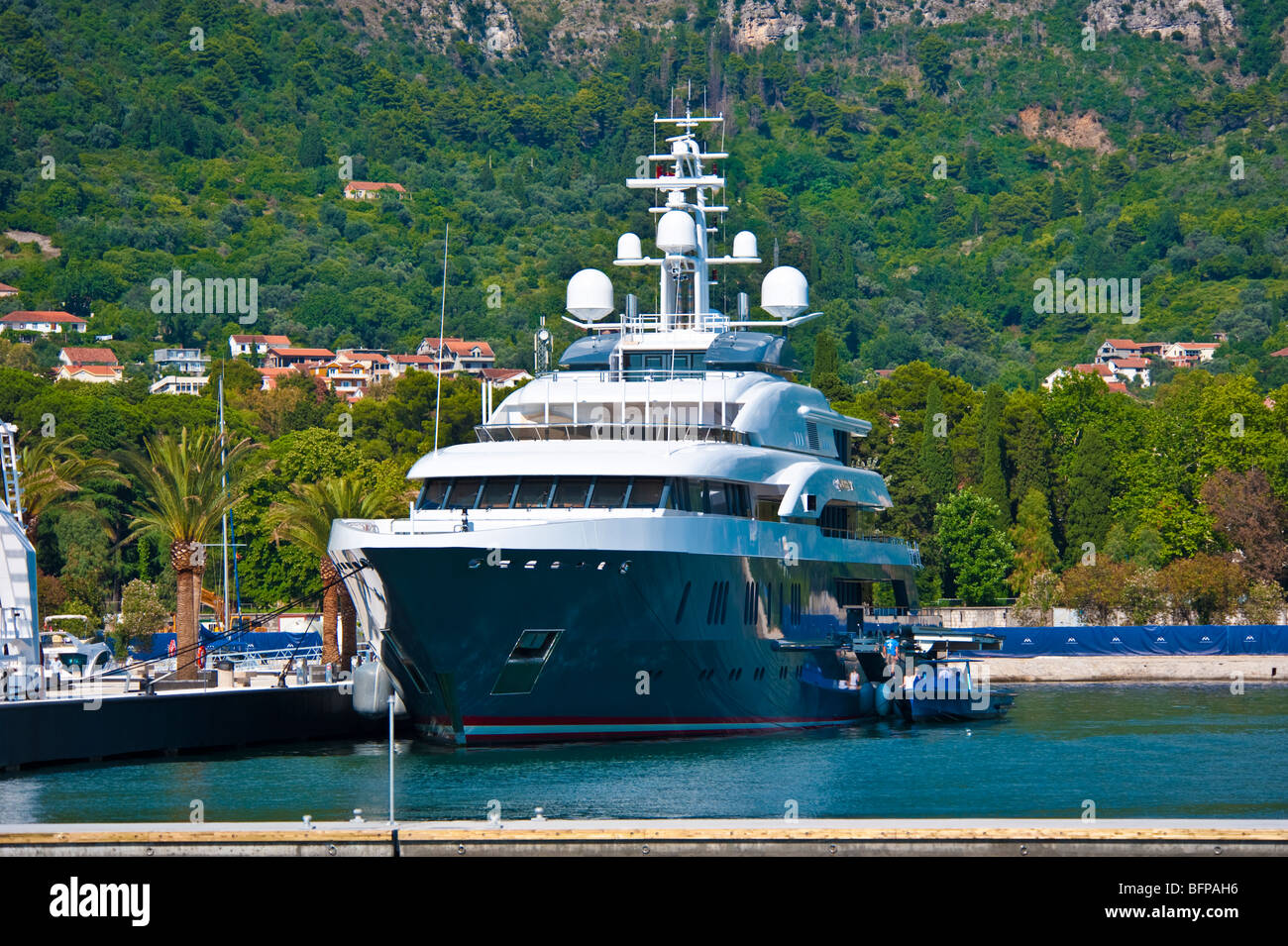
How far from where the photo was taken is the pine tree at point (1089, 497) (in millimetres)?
103812

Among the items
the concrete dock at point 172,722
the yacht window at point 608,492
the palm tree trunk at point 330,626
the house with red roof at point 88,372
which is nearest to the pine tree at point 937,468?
the palm tree trunk at point 330,626

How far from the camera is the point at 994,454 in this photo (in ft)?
360

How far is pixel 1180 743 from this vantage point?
153 feet

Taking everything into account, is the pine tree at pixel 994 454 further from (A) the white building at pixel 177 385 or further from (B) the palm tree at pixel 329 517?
(A) the white building at pixel 177 385

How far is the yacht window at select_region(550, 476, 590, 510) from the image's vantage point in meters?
41.2

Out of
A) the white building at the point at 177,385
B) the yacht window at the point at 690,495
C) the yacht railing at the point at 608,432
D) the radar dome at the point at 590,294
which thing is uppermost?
the white building at the point at 177,385

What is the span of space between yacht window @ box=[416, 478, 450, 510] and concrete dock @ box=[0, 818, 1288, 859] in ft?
62.9

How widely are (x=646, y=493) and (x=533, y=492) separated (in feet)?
8.37

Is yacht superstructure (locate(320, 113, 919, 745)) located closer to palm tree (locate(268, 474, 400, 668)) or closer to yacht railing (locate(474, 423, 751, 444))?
yacht railing (locate(474, 423, 751, 444))

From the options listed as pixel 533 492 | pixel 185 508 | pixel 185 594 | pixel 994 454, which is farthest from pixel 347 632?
pixel 994 454

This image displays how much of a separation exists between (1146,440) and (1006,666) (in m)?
35.6

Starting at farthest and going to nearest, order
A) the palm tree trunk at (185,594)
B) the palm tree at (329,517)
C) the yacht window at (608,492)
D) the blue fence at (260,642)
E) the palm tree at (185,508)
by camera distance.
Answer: the blue fence at (260,642) → the palm tree at (329,517) → the palm tree at (185,508) → the palm tree trunk at (185,594) → the yacht window at (608,492)

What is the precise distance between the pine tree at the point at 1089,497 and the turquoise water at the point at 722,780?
5508cm
